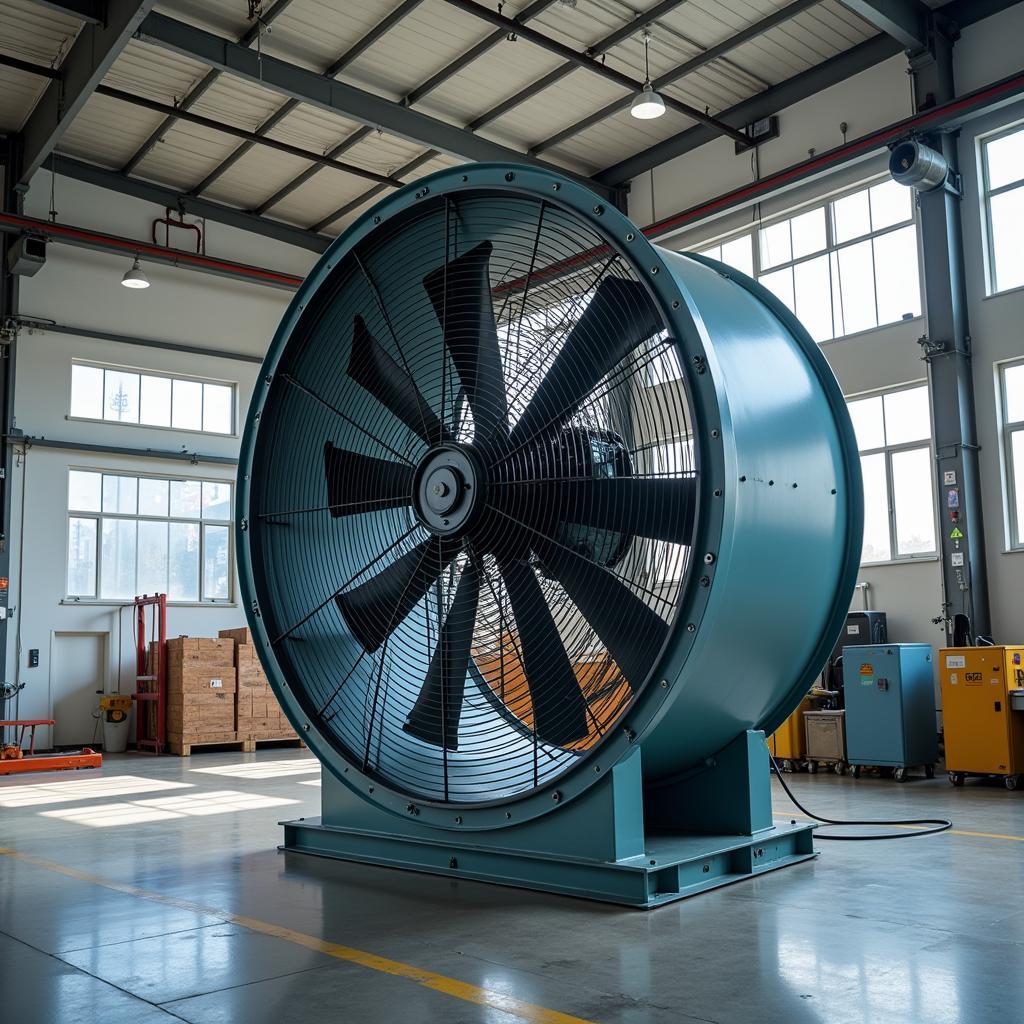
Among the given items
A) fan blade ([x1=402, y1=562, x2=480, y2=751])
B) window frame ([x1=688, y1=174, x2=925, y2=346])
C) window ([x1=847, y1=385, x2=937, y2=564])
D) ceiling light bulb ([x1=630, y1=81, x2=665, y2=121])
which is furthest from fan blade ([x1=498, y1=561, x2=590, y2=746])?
ceiling light bulb ([x1=630, y1=81, x2=665, y2=121])

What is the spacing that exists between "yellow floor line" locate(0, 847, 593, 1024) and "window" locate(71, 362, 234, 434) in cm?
1137

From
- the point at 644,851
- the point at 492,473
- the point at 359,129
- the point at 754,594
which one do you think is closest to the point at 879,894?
the point at 644,851

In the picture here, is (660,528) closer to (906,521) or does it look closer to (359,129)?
(906,521)

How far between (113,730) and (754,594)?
12050 mm

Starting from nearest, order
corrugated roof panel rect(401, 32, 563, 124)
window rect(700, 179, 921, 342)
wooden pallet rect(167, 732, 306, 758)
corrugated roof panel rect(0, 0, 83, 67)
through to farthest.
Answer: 1. corrugated roof panel rect(0, 0, 83, 67)
2. window rect(700, 179, 921, 342)
3. corrugated roof panel rect(401, 32, 563, 124)
4. wooden pallet rect(167, 732, 306, 758)

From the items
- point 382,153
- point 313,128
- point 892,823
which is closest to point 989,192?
point 892,823

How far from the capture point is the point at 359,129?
13.3 meters

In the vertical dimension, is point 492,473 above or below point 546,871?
above

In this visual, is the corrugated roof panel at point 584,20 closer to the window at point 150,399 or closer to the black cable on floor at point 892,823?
the window at point 150,399

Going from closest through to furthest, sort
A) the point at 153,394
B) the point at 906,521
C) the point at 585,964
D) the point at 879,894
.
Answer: the point at 585,964 < the point at 879,894 < the point at 906,521 < the point at 153,394

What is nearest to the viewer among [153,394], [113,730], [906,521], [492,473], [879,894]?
[879,894]

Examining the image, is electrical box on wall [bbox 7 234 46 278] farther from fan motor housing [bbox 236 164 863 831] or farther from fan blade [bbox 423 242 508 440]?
fan blade [bbox 423 242 508 440]

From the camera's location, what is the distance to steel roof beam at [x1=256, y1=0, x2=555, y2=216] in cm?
1085

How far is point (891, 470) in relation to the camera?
37.8ft
